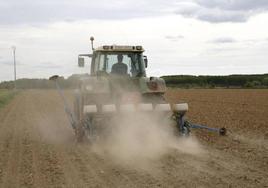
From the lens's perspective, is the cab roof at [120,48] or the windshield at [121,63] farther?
the windshield at [121,63]

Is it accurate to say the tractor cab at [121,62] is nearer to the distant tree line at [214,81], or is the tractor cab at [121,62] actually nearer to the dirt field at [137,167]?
the dirt field at [137,167]

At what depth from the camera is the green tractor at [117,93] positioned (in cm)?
1102

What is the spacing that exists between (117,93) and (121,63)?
3.64 feet

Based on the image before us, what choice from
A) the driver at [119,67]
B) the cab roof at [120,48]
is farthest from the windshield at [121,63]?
the cab roof at [120,48]

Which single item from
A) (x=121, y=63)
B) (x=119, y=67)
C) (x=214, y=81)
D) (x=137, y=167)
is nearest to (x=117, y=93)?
(x=119, y=67)

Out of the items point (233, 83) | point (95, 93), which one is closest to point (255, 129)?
point (95, 93)

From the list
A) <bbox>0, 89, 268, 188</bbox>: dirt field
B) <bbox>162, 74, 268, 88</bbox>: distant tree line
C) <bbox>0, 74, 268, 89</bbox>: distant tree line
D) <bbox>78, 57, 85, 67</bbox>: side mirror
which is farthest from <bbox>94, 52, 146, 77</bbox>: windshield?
<bbox>162, 74, 268, 88</bbox>: distant tree line

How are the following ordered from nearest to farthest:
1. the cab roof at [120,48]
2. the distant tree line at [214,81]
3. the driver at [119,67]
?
the cab roof at [120,48]
the driver at [119,67]
the distant tree line at [214,81]

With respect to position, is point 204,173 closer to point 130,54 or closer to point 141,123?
point 141,123

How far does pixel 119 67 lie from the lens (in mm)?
12555

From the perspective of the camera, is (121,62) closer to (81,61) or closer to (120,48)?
(120,48)

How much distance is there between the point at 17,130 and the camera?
51.2 feet

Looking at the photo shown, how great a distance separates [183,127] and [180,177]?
4127 millimetres

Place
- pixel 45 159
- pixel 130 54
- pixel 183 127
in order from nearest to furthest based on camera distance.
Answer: pixel 45 159
pixel 183 127
pixel 130 54
